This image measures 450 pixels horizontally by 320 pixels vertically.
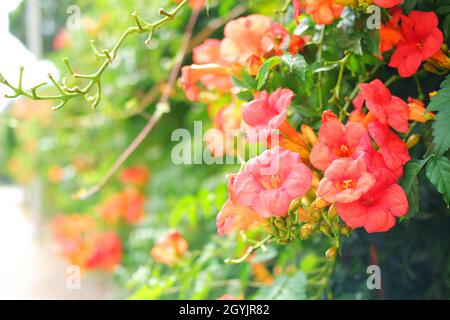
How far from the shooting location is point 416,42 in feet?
2.76

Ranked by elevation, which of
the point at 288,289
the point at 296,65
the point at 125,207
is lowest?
the point at 125,207

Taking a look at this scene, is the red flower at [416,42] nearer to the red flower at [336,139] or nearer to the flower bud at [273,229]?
the red flower at [336,139]

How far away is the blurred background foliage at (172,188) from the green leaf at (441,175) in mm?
233

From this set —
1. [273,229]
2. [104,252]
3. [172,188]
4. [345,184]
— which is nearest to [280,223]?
[273,229]

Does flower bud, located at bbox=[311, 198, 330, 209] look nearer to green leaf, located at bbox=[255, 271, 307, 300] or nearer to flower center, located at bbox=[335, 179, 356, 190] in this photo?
flower center, located at bbox=[335, 179, 356, 190]

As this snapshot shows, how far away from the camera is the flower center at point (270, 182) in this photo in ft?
2.42

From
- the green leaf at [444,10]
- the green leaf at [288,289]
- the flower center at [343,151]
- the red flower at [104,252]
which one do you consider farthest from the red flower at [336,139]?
the red flower at [104,252]

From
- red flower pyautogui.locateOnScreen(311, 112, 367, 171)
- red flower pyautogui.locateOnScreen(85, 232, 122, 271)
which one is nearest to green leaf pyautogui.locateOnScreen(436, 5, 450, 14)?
red flower pyautogui.locateOnScreen(311, 112, 367, 171)

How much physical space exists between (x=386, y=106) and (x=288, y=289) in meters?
0.51

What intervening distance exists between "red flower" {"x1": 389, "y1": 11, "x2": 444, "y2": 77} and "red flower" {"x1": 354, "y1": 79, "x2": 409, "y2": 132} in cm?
6

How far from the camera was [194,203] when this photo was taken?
5.55 feet

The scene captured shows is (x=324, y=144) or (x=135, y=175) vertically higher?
(x=324, y=144)

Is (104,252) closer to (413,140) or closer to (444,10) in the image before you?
(413,140)
